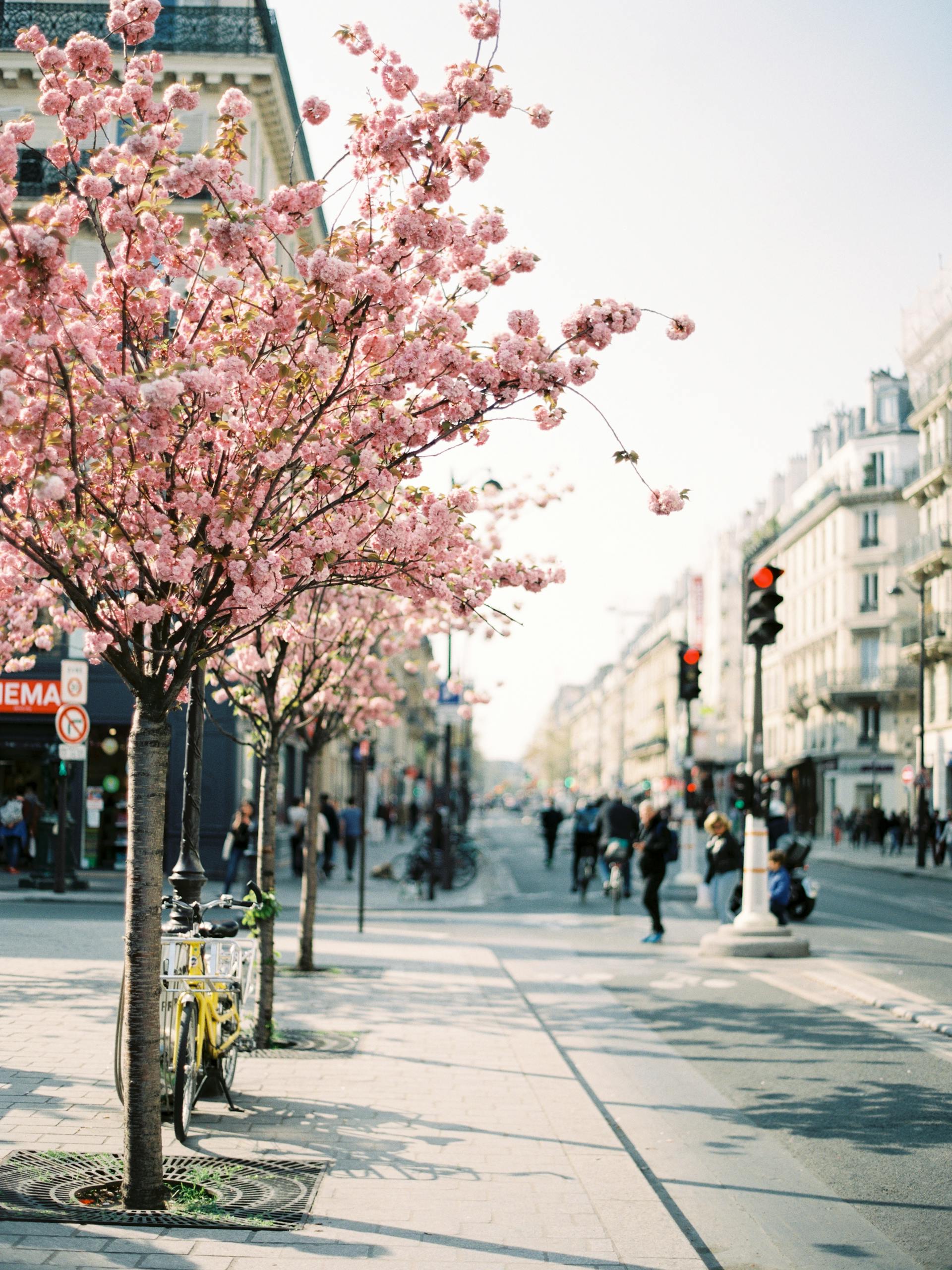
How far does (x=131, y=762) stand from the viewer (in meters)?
5.80

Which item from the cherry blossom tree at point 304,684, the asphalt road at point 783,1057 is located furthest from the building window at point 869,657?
the cherry blossom tree at point 304,684

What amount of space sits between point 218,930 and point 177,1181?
1.81 m

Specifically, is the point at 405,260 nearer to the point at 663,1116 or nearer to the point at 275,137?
the point at 663,1116

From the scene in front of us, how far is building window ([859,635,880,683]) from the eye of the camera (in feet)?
227

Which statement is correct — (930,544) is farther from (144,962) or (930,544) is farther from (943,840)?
(144,962)

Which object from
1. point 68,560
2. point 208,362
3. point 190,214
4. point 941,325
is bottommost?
point 68,560

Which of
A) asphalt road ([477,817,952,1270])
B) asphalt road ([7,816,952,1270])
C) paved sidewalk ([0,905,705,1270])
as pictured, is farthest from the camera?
asphalt road ([477,817,952,1270])

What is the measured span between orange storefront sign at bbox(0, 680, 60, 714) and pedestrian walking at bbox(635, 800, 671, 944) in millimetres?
12132

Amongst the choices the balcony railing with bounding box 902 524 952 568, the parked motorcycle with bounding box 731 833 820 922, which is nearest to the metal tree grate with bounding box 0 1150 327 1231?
the parked motorcycle with bounding box 731 833 820 922

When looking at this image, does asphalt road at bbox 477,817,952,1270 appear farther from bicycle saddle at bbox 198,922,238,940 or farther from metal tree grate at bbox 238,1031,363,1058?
bicycle saddle at bbox 198,922,238,940

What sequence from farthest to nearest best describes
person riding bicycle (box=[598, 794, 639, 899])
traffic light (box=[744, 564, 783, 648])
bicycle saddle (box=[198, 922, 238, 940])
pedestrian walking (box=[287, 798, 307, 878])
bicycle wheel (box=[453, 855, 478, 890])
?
bicycle wheel (box=[453, 855, 478, 890]), pedestrian walking (box=[287, 798, 307, 878]), person riding bicycle (box=[598, 794, 639, 899]), traffic light (box=[744, 564, 783, 648]), bicycle saddle (box=[198, 922, 238, 940])

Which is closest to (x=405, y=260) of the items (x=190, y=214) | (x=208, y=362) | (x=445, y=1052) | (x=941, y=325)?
(x=208, y=362)

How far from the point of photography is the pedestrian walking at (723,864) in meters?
18.7

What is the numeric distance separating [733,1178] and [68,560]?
4.20 m
